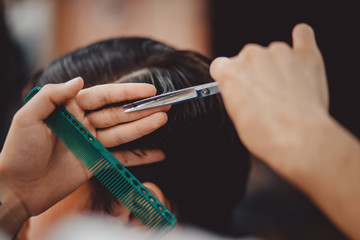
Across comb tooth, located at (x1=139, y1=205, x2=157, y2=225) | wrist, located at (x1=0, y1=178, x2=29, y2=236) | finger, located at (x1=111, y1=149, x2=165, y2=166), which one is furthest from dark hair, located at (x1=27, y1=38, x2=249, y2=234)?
wrist, located at (x1=0, y1=178, x2=29, y2=236)

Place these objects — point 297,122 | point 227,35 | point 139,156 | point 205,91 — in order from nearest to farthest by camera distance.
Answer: point 297,122 < point 205,91 < point 139,156 < point 227,35

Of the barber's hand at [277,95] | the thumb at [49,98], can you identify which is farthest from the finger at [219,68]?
the thumb at [49,98]

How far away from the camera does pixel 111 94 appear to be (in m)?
0.48

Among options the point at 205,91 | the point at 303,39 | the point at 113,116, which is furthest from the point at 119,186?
the point at 303,39

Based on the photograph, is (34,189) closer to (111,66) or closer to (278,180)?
(111,66)

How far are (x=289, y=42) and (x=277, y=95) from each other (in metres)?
0.36

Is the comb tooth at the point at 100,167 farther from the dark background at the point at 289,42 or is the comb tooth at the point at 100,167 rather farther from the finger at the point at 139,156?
the dark background at the point at 289,42

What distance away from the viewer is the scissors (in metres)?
0.45

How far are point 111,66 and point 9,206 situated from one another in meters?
0.34

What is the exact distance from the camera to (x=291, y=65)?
15.1 inches

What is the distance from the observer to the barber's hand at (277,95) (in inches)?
13.5

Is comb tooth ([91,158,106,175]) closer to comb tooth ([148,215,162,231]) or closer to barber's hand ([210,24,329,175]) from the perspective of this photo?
comb tooth ([148,215,162,231])

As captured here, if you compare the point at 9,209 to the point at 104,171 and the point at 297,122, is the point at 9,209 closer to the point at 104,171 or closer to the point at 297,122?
the point at 104,171

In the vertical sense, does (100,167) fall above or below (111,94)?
below
